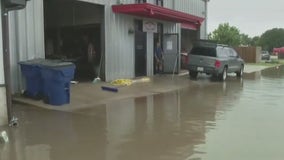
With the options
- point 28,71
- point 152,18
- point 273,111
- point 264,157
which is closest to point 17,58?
point 28,71

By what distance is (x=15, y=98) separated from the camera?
12.8 m

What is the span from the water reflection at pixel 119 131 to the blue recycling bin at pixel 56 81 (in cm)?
77

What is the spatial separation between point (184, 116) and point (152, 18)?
11986mm

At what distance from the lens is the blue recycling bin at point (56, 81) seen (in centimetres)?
1194

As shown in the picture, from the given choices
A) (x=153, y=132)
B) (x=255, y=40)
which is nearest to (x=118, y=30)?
(x=153, y=132)

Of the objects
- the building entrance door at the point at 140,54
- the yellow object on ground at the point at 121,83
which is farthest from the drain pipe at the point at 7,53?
the building entrance door at the point at 140,54

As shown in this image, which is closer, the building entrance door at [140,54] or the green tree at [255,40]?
the building entrance door at [140,54]

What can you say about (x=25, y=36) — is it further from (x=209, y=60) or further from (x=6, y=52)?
(x=209, y=60)

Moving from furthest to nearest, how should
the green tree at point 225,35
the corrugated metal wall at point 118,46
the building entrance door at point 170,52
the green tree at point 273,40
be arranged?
the green tree at point 273,40 → the green tree at point 225,35 → the building entrance door at point 170,52 → the corrugated metal wall at point 118,46

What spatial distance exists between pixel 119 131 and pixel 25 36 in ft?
19.4

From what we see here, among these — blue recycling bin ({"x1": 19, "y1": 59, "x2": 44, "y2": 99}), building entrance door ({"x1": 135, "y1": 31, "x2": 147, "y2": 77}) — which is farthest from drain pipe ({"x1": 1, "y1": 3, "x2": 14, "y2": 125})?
building entrance door ({"x1": 135, "y1": 31, "x2": 147, "y2": 77})

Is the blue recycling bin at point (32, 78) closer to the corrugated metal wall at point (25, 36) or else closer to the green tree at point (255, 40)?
the corrugated metal wall at point (25, 36)

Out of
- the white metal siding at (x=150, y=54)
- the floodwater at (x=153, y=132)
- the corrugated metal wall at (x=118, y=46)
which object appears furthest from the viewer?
the white metal siding at (x=150, y=54)

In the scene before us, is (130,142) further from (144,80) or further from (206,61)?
(206,61)
